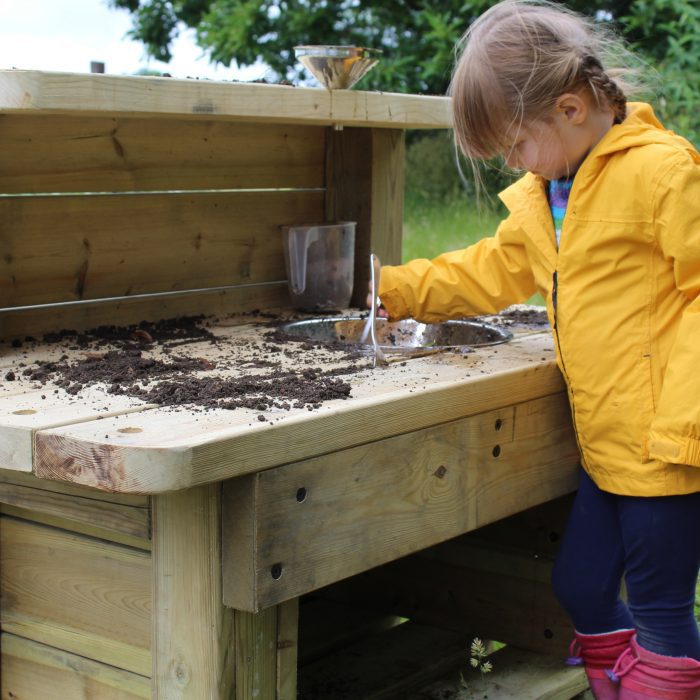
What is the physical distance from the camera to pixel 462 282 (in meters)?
2.32

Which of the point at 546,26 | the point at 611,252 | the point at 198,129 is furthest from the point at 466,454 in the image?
the point at 198,129

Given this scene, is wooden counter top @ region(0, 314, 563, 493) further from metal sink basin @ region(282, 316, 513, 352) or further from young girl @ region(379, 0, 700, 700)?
metal sink basin @ region(282, 316, 513, 352)

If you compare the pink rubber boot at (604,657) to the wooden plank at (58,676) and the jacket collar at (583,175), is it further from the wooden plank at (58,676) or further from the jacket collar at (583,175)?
the wooden plank at (58,676)

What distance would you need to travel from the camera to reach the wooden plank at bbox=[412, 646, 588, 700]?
94.4 inches

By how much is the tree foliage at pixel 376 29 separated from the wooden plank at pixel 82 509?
7.99 meters

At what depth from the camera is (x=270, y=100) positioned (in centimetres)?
218

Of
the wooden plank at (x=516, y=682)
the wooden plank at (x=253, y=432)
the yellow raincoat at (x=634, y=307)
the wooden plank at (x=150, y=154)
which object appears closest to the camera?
the wooden plank at (x=253, y=432)

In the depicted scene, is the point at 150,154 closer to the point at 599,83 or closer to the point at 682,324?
the point at 599,83

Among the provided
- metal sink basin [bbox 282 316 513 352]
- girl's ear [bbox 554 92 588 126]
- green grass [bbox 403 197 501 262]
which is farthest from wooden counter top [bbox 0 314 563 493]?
green grass [bbox 403 197 501 262]

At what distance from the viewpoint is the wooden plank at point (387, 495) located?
4.91 feet

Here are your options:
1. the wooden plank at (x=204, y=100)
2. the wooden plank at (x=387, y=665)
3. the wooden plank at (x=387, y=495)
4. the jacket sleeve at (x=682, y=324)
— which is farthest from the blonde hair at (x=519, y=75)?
the wooden plank at (x=387, y=665)

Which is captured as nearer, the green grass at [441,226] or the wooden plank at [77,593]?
the wooden plank at [77,593]

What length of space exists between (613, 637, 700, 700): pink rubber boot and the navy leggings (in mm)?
16

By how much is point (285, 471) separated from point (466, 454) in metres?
0.46
